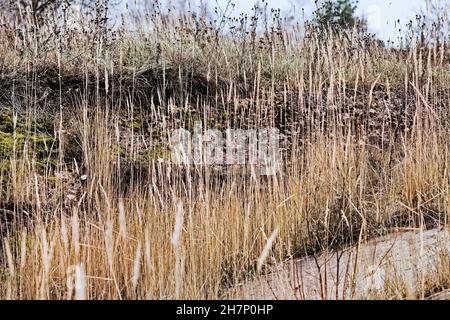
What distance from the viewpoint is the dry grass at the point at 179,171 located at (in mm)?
2105

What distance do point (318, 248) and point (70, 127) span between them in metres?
2.01

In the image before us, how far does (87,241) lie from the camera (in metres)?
2.36

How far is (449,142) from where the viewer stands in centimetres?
357

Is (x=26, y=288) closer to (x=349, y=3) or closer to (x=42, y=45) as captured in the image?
(x=42, y=45)

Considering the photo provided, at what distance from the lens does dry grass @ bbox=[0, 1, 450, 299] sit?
211 cm

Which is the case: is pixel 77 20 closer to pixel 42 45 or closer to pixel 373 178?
pixel 42 45

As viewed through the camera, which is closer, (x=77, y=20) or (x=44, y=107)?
(x=44, y=107)

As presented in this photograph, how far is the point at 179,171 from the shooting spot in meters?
2.60

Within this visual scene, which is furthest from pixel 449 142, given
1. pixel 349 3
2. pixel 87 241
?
pixel 349 3

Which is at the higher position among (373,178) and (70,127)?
(70,127)

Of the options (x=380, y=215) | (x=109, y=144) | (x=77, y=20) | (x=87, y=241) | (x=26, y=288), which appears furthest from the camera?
(x=77, y=20)
